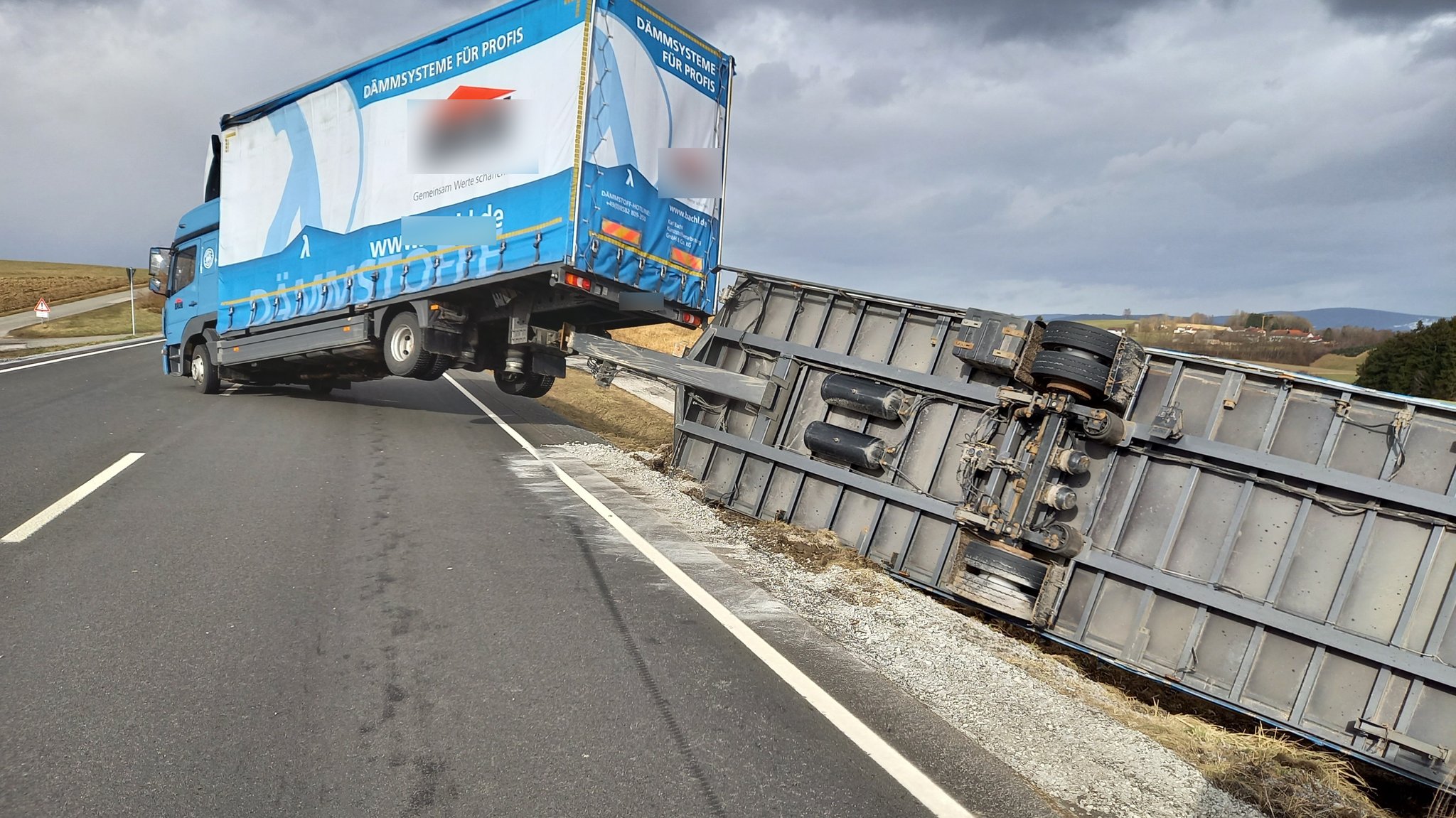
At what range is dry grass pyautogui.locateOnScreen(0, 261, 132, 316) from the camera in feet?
182

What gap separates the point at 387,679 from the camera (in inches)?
163

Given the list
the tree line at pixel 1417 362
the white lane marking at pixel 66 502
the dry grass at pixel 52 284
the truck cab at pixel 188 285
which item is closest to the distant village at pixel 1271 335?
the white lane marking at pixel 66 502

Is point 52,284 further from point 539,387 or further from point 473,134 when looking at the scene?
point 473,134

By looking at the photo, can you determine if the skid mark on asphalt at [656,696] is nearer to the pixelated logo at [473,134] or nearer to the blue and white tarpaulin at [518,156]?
the blue and white tarpaulin at [518,156]

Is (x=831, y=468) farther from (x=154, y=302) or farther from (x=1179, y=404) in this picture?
(x=154, y=302)

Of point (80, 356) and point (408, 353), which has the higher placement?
point (408, 353)

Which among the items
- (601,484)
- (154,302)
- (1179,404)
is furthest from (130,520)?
(154,302)

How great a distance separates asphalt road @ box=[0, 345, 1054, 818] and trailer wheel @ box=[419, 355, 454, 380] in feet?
12.1

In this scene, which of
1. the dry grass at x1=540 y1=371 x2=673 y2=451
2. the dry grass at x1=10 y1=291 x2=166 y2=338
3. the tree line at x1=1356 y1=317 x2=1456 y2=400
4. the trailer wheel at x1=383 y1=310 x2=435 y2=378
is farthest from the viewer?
the tree line at x1=1356 y1=317 x2=1456 y2=400

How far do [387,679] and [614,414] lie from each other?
13.8 meters

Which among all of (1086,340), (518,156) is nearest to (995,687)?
(1086,340)

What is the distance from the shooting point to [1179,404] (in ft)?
20.0

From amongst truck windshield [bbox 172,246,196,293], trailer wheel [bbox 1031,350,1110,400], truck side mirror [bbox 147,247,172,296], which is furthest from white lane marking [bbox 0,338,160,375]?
trailer wheel [bbox 1031,350,1110,400]

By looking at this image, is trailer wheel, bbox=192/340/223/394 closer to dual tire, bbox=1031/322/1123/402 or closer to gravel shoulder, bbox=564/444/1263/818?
gravel shoulder, bbox=564/444/1263/818
